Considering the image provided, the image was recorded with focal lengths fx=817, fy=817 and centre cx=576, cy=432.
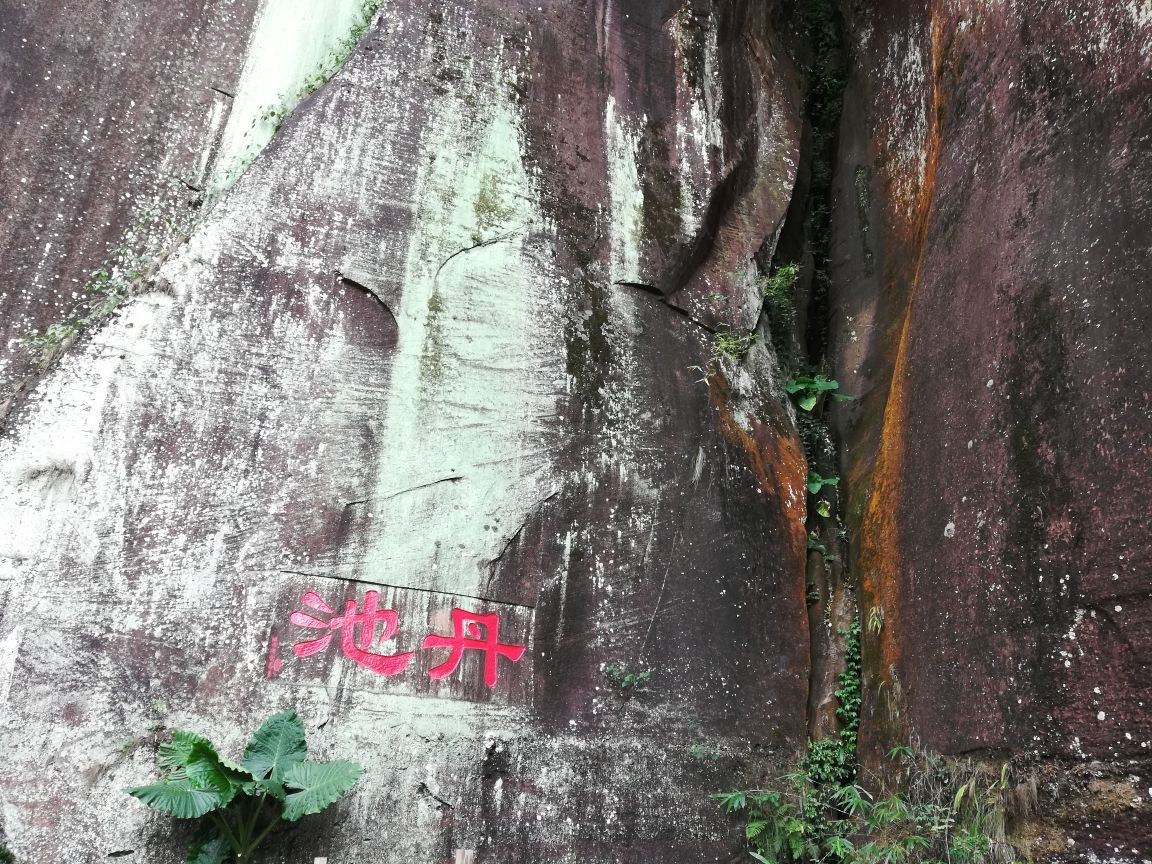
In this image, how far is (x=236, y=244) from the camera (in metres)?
4.06

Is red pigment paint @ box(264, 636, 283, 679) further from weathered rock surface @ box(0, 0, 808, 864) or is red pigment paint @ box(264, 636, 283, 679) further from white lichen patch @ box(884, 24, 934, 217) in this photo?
white lichen patch @ box(884, 24, 934, 217)

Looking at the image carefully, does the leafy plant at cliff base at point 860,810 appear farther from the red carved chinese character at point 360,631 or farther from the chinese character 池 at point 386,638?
the red carved chinese character at point 360,631

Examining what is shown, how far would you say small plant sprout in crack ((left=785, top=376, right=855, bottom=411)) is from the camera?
5164 mm

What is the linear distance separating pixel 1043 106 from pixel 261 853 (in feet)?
15.8

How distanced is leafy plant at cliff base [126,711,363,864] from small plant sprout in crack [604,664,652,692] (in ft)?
4.33

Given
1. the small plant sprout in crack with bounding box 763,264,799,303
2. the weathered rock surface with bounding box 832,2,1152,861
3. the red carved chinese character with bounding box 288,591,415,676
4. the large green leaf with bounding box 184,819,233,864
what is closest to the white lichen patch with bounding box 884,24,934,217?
the weathered rock surface with bounding box 832,2,1152,861

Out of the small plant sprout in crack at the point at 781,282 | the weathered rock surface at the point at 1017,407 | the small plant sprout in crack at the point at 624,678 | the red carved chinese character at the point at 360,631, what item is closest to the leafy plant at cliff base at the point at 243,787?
the red carved chinese character at the point at 360,631

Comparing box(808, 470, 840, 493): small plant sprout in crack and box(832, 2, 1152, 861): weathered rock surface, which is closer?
box(832, 2, 1152, 861): weathered rock surface

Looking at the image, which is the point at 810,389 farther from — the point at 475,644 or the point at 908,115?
the point at 475,644

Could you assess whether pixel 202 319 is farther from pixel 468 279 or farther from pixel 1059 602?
pixel 1059 602

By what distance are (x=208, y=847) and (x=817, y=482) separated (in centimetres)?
362

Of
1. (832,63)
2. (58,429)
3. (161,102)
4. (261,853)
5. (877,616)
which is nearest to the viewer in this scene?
(261,853)

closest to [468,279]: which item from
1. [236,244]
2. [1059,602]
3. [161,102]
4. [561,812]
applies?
[236,244]

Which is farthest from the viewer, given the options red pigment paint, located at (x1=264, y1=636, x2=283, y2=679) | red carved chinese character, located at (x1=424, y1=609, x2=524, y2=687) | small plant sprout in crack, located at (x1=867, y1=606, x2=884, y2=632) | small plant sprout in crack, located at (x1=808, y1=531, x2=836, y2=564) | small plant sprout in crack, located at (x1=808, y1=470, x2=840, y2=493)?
small plant sprout in crack, located at (x1=808, y1=470, x2=840, y2=493)
